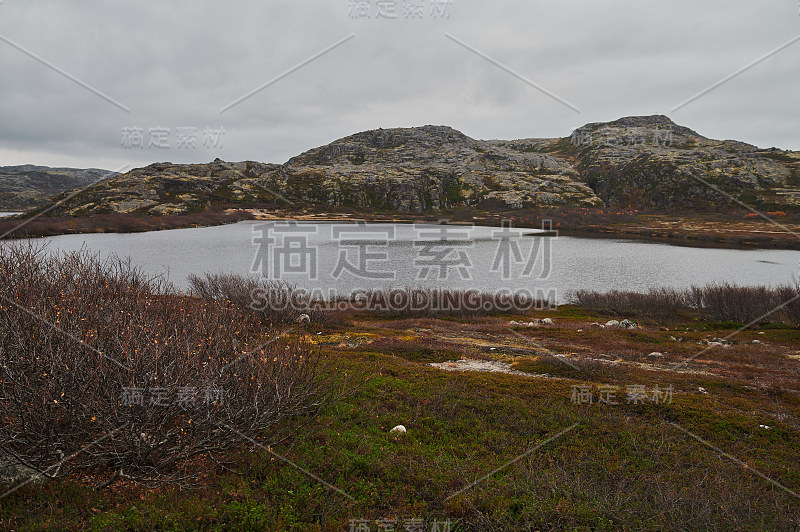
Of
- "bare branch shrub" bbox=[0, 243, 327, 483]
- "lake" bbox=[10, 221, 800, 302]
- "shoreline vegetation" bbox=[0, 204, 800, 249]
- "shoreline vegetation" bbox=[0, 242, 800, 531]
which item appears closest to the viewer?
"shoreline vegetation" bbox=[0, 242, 800, 531]

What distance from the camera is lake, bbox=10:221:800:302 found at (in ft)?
150

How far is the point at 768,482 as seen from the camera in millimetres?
8148

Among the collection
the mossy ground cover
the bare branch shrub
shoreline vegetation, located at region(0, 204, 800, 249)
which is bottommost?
the mossy ground cover

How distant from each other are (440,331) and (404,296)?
415 inches

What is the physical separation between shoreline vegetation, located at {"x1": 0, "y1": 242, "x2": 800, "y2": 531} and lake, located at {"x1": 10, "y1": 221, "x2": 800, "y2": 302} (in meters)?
28.7

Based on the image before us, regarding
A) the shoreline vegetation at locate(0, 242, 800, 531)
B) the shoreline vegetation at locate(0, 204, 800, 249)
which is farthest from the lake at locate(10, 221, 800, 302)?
the shoreline vegetation at locate(0, 242, 800, 531)

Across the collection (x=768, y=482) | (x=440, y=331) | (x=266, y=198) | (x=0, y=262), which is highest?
(x=266, y=198)

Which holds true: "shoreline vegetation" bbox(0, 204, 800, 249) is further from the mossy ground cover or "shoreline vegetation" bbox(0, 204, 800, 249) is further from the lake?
the mossy ground cover

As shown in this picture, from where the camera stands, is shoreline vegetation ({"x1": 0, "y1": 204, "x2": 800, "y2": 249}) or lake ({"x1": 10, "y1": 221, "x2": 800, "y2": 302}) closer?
lake ({"x1": 10, "y1": 221, "x2": 800, "y2": 302})

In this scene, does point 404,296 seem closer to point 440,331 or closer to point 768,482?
point 440,331

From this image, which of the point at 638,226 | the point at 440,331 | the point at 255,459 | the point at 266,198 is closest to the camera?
the point at 255,459

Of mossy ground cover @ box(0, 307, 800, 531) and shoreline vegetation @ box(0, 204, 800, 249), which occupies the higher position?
shoreline vegetation @ box(0, 204, 800, 249)

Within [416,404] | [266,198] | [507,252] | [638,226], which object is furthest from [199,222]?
[638,226]

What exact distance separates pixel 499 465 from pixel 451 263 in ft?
164
